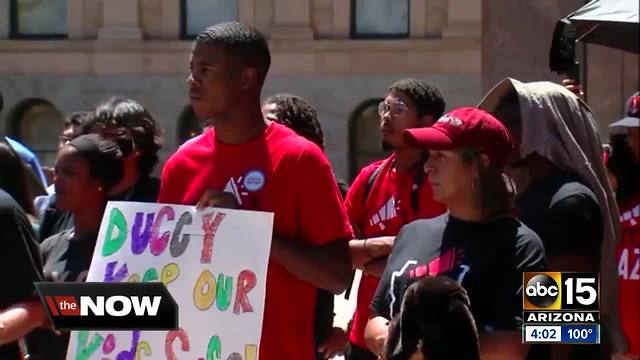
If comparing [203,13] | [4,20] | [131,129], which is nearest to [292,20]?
[203,13]

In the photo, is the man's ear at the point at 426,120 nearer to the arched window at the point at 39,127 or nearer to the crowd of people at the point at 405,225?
the crowd of people at the point at 405,225

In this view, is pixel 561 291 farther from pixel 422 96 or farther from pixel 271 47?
pixel 271 47

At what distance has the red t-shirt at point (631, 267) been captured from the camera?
6.33 m

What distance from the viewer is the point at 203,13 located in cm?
2567

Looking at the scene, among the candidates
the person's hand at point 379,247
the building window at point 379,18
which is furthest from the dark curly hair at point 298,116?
the building window at point 379,18

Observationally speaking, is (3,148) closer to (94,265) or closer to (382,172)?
(94,265)

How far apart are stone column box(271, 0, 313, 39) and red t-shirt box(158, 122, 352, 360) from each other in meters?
20.7

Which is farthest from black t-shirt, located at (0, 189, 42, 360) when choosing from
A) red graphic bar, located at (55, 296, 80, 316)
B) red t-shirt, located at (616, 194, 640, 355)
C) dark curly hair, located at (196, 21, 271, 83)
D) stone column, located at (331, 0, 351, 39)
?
stone column, located at (331, 0, 351, 39)

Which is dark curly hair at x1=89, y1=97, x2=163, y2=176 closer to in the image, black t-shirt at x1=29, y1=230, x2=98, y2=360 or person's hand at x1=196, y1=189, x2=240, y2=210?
black t-shirt at x1=29, y1=230, x2=98, y2=360

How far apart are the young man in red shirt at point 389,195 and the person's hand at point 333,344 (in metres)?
0.16

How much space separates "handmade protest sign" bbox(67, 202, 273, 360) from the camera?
4.14 meters

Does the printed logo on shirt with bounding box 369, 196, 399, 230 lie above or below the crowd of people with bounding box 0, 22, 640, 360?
below

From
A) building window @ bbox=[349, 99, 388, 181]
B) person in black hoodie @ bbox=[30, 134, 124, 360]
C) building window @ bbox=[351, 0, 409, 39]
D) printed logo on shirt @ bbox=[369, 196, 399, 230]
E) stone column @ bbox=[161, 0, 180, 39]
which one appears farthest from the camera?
stone column @ bbox=[161, 0, 180, 39]

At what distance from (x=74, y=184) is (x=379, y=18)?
20.5 meters
